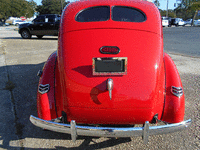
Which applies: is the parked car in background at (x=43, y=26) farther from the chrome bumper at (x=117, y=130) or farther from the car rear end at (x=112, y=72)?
the chrome bumper at (x=117, y=130)

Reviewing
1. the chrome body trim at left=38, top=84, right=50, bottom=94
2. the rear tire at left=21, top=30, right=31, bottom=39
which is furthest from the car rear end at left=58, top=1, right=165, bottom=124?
the rear tire at left=21, top=30, right=31, bottom=39

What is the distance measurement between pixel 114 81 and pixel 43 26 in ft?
47.1

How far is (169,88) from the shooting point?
2.58m

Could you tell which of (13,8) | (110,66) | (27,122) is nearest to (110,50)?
(110,66)

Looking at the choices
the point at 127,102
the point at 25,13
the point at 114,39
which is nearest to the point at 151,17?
the point at 114,39

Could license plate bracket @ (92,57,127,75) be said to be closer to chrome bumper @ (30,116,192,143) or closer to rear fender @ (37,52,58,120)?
chrome bumper @ (30,116,192,143)

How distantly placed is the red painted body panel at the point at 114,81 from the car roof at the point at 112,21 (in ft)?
0.04

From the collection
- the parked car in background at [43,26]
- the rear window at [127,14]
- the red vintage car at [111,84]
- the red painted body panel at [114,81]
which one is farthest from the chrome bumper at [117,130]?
the parked car in background at [43,26]

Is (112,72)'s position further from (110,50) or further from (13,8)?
(13,8)

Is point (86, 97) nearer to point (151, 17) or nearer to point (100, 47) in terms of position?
point (100, 47)

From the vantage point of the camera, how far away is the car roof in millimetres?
2557

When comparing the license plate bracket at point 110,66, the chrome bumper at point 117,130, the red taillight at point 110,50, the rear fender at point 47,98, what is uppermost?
the red taillight at point 110,50

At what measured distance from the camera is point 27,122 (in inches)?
128

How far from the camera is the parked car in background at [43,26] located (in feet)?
49.2
